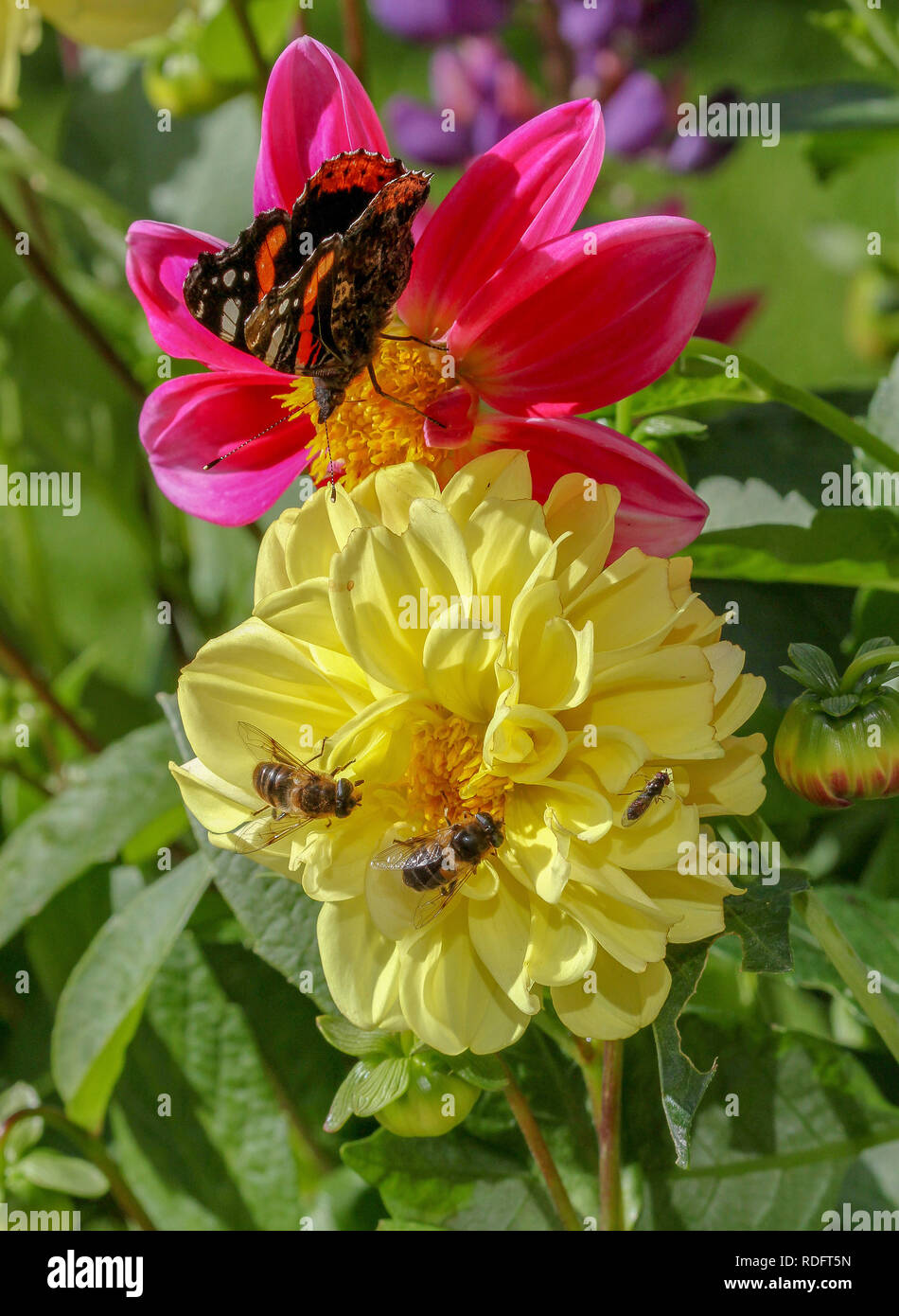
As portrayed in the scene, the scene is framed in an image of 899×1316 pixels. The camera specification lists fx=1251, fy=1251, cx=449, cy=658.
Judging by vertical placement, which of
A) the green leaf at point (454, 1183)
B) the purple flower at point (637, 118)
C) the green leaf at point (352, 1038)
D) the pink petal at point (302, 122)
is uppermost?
the purple flower at point (637, 118)

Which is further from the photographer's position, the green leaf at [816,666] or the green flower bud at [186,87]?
the green flower bud at [186,87]

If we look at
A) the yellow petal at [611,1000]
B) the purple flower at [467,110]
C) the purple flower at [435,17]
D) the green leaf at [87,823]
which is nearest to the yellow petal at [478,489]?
the yellow petal at [611,1000]

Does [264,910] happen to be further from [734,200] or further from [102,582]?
[734,200]

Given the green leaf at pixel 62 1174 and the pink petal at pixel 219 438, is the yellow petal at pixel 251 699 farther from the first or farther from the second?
the green leaf at pixel 62 1174

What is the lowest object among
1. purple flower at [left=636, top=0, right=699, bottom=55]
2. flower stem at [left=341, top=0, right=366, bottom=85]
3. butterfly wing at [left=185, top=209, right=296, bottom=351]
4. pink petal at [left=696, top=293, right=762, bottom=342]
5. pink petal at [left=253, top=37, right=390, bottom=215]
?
butterfly wing at [left=185, top=209, right=296, bottom=351]

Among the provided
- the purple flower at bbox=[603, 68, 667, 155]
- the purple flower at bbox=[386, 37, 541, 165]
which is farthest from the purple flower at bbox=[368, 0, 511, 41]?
the purple flower at bbox=[603, 68, 667, 155]

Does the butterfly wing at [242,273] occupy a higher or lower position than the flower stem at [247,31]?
lower

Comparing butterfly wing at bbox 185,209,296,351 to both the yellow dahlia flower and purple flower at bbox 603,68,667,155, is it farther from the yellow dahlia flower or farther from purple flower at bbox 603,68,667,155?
purple flower at bbox 603,68,667,155
